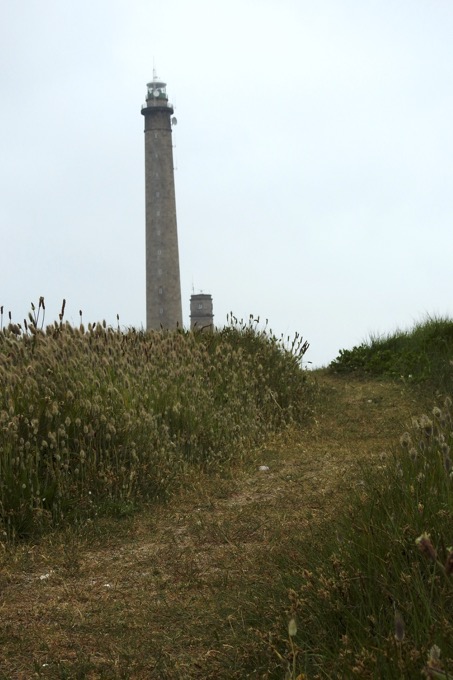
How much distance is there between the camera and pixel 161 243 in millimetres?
41219

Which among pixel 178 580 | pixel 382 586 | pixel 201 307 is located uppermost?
pixel 201 307

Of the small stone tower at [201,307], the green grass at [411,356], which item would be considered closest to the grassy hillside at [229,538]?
the green grass at [411,356]

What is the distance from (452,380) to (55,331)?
6.06 m

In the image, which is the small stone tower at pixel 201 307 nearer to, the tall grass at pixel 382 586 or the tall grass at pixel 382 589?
the tall grass at pixel 382 586

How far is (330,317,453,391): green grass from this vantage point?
12.9 meters

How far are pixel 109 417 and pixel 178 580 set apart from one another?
248cm

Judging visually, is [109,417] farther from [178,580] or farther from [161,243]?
[161,243]

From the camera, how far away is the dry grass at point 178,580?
4.10 meters

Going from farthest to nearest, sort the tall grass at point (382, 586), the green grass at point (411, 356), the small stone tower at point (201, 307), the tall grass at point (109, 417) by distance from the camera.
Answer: the small stone tower at point (201, 307), the green grass at point (411, 356), the tall grass at point (109, 417), the tall grass at point (382, 586)

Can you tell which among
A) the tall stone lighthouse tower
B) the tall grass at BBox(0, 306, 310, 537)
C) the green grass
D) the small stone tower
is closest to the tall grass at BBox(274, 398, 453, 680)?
the tall grass at BBox(0, 306, 310, 537)

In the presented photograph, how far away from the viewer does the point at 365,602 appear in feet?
11.9

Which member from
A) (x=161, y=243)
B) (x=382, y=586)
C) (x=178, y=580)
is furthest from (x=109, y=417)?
(x=161, y=243)

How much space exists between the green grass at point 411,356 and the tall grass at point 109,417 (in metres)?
2.55

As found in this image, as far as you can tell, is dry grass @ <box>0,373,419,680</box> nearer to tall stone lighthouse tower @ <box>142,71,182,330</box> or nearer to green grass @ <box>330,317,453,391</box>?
green grass @ <box>330,317,453,391</box>
